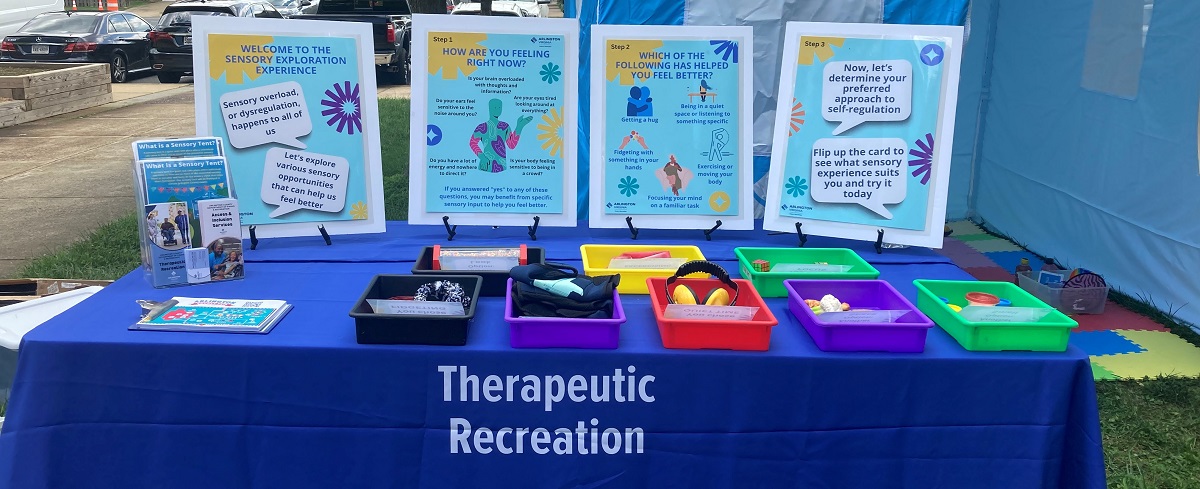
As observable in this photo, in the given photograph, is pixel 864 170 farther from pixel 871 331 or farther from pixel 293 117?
pixel 293 117

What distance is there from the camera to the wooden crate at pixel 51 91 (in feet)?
31.7

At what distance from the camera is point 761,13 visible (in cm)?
400

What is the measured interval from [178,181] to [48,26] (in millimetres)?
13557

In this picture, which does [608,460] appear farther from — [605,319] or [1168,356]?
[1168,356]

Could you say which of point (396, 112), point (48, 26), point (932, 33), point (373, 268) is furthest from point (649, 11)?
point (48, 26)

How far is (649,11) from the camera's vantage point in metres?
3.94

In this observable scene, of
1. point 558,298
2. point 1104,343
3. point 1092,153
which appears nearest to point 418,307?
point 558,298

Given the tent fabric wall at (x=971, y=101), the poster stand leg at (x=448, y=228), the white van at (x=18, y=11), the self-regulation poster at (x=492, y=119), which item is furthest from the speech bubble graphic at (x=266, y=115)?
the white van at (x=18, y=11)

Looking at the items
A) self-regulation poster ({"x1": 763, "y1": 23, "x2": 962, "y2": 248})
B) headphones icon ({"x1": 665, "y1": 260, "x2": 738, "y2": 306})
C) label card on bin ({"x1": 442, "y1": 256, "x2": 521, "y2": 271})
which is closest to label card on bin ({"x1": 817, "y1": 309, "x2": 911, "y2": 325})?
headphones icon ({"x1": 665, "y1": 260, "x2": 738, "y2": 306})

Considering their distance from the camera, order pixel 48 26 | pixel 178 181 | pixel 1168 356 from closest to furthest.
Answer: pixel 178 181 < pixel 1168 356 < pixel 48 26

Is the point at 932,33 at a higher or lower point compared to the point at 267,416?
higher

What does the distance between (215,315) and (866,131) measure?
2024mm

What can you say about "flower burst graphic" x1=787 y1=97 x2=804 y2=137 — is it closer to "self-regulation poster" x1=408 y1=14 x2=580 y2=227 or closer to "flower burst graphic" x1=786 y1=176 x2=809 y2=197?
"flower burst graphic" x1=786 y1=176 x2=809 y2=197

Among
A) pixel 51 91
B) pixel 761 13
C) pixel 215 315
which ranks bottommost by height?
pixel 215 315
